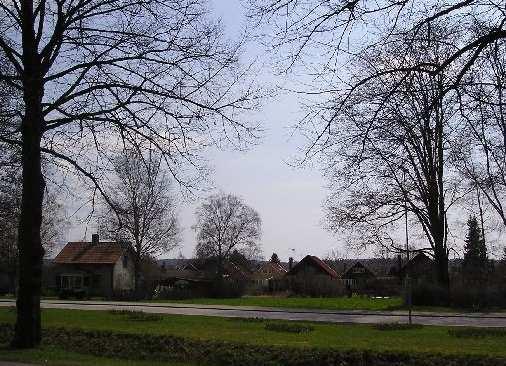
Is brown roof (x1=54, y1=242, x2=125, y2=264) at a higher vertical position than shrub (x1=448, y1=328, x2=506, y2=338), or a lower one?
higher

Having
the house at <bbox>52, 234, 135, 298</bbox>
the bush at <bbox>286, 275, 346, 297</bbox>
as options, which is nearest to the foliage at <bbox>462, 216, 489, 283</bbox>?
the bush at <bbox>286, 275, 346, 297</bbox>

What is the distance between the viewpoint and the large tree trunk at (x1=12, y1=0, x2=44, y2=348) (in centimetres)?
1427

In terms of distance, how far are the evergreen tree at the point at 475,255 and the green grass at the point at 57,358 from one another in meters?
35.5

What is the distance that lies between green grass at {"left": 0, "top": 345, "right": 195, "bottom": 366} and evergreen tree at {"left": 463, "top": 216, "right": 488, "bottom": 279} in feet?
117

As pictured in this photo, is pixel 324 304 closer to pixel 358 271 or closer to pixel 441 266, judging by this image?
pixel 441 266

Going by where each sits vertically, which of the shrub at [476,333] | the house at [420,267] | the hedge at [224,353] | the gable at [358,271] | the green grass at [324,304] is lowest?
Result: the green grass at [324,304]

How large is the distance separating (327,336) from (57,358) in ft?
24.4

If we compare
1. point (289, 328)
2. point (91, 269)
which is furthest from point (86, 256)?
point (289, 328)

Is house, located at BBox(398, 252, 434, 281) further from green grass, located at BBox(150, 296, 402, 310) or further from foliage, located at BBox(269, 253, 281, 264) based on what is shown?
foliage, located at BBox(269, 253, 281, 264)

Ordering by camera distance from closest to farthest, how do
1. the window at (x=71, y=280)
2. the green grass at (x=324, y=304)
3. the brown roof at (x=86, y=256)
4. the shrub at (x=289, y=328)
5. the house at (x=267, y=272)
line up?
the shrub at (x=289, y=328) < the green grass at (x=324, y=304) < the window at (x=71, y=280) < the brown roof at (x=86, y=256) < the house at (x=267, y=272)

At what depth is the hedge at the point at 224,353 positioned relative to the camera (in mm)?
12938

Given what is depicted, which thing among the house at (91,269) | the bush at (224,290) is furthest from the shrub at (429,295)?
the house at (91,269)

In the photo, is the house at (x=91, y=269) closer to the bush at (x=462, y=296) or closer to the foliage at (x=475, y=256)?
the foliage at (x=475, y=256)

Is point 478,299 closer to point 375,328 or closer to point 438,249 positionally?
point 438,249
